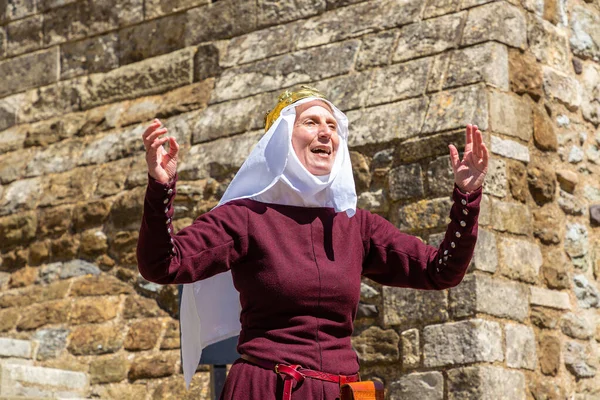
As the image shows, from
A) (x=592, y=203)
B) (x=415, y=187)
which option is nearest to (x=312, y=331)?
(x=415, y=187)

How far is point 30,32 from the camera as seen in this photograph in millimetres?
8109

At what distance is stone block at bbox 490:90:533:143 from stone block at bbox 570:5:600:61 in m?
0.73

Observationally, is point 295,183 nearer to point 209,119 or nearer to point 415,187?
point 415,187

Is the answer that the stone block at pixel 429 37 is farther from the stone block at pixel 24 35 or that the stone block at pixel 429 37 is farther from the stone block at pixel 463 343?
the stone block at pixel 24 35

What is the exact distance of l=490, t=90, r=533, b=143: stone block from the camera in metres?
5.55

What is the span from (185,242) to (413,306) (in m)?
2.28

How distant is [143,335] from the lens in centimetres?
635

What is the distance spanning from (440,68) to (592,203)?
44.2 inches

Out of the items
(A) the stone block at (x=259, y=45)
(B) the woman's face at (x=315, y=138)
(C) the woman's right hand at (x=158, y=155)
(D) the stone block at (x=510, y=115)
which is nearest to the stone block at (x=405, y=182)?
(D) the stone block at (x=510, y=115)

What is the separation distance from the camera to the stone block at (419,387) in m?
5.24

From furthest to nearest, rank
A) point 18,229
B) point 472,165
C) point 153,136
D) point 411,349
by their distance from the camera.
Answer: point 18,229 → point 411,349 → point 472,165 → point 153,136

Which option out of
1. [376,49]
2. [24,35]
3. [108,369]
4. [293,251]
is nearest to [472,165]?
[293,251]

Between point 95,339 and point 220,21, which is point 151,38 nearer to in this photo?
point 220,21

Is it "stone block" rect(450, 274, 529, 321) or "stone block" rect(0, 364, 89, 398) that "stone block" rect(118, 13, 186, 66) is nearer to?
"stone block" rect(0, 364, 89, 398)
